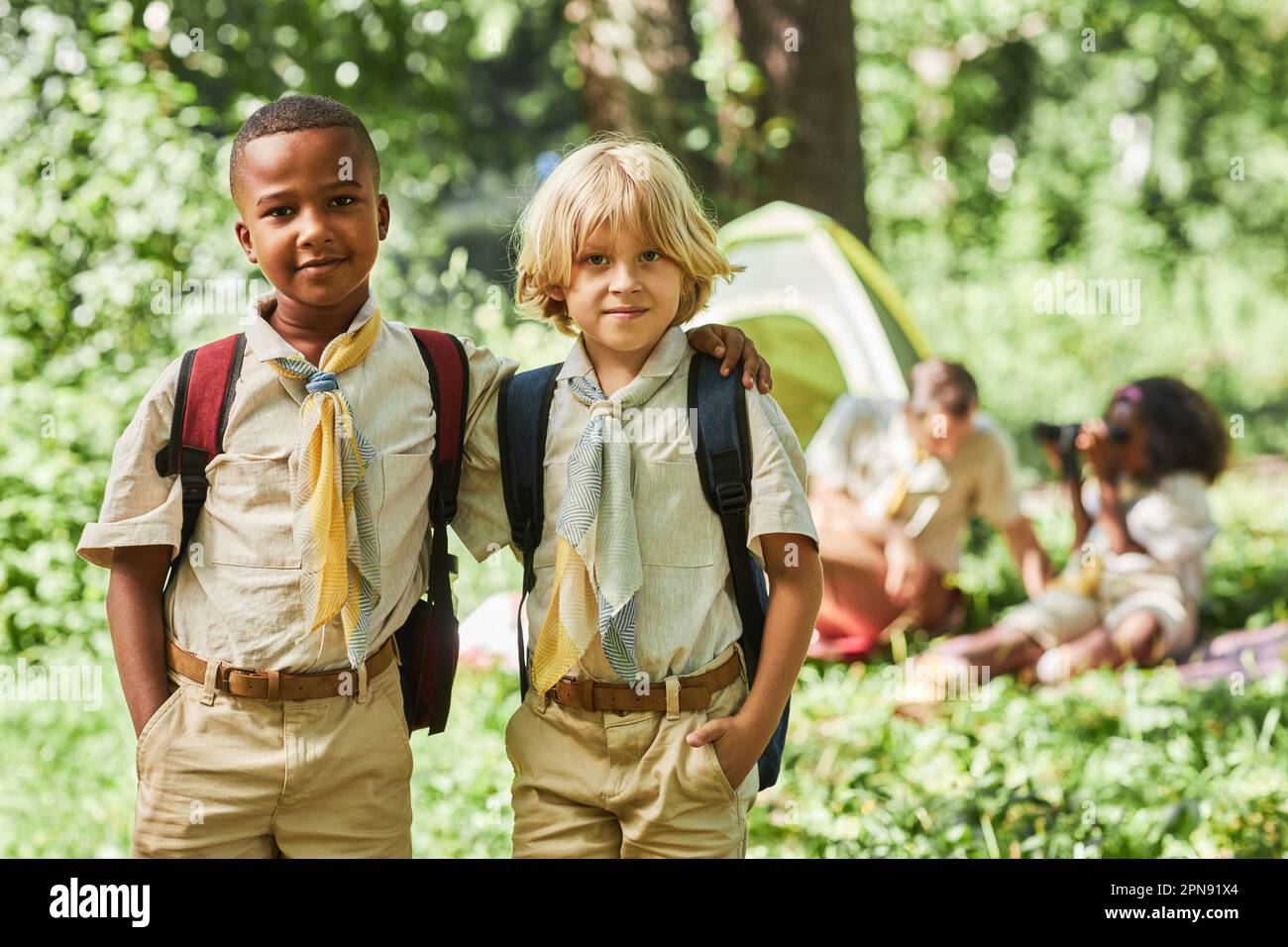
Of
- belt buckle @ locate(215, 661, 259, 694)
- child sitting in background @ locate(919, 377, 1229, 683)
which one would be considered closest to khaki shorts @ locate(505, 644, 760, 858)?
belt buckle @ locate(215, 661, 259, 694)

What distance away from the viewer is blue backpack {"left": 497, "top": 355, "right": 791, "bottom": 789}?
208cm

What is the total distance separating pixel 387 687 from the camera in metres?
2.13

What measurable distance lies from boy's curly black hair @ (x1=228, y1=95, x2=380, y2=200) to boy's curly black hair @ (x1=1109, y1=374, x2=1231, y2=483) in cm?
392

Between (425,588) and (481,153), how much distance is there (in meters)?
9.21

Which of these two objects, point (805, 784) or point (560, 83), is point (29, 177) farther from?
point (560, 83)

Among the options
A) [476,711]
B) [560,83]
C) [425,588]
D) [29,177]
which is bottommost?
[476,711]

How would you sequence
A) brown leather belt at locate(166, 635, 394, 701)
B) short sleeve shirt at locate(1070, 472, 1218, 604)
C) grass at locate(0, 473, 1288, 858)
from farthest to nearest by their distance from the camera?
1. short sleeve shirt at locate(1070, 472, 1218, 604)
2. grass at locate(0, 473, 1288, 858)
3. brown leather belt at locate(166, 635, 394, 701)

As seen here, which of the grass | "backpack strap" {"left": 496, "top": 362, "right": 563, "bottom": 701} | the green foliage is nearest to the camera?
"backpack strap" {"left": 496, "top": 362, "right": 563, "bottom": 701}

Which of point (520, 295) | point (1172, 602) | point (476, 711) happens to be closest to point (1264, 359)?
point (1172, 602)

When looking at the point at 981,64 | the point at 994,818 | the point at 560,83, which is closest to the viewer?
the point at 994,818

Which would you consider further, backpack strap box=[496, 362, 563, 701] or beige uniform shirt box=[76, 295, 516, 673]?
backpack strap box=[496, 362, 563, 701]

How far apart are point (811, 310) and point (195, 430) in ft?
11.9

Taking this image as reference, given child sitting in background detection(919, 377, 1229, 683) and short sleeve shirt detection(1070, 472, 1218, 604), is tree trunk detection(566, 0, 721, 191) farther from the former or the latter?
short sleeve shirt detection(1070, 472, 1218, 604)

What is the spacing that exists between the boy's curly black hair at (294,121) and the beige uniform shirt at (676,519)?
Answer: 52cm
